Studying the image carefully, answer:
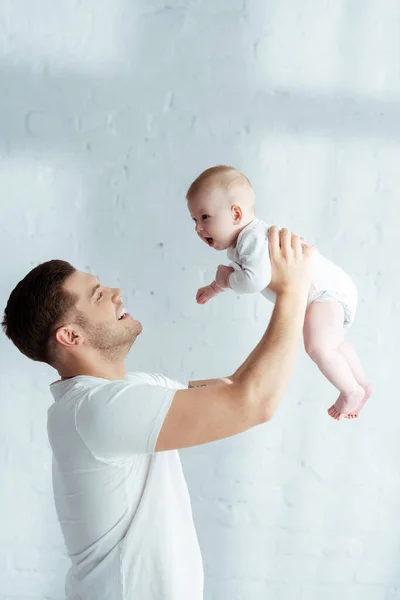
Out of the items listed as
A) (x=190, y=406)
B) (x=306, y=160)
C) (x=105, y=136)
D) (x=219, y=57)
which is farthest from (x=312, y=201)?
(x=190, y=406)

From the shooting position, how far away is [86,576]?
170cm

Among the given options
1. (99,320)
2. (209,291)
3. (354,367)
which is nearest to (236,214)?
(209,291)

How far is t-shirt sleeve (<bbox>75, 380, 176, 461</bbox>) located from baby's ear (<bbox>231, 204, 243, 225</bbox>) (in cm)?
43

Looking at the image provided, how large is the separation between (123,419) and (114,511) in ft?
0.91

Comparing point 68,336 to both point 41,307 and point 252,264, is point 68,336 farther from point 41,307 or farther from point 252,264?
point 252,264

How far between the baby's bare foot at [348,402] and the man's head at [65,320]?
1.75 ft

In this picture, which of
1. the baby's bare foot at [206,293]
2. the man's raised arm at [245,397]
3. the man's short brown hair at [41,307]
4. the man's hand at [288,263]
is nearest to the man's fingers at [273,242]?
the man's hand at [288,263]

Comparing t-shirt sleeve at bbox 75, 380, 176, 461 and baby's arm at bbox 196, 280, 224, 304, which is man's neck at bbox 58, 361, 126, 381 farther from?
baby's arm at bbox 196, 280, 224, 304

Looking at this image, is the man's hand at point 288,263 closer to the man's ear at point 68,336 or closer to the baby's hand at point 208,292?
the baby's hand at point 208,292

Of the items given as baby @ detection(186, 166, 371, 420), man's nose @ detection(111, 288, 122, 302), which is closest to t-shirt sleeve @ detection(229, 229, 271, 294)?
baby @ detection(186, 166, 371, 420)

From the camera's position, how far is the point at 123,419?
60.6 inches

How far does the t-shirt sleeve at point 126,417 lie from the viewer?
154 centimetres

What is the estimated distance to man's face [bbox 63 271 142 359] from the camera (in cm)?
175

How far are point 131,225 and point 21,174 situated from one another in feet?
1.31
